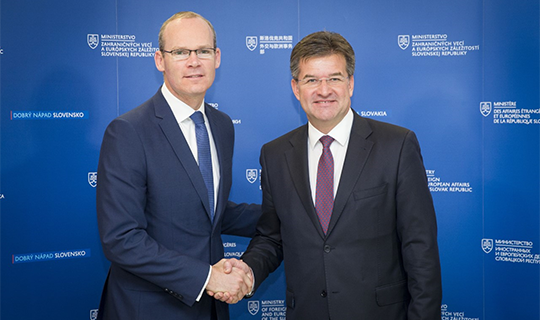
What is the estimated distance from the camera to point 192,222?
2.54m

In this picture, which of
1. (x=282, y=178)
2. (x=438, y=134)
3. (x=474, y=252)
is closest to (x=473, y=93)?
(x=438, y=134)

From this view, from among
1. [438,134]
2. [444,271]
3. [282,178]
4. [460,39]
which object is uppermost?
[460,39]

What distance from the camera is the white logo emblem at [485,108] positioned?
4375 mm

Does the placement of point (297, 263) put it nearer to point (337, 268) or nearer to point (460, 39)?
point (337, 268)

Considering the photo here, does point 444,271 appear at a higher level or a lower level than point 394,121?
lower

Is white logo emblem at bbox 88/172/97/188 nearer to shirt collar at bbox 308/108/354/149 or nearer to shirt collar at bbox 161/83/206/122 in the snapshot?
shirt collar at bbox 161/83/206/122

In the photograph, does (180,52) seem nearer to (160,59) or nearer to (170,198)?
(160,59)

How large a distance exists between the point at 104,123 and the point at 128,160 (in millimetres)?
1933

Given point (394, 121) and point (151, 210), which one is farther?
point (394, 121)

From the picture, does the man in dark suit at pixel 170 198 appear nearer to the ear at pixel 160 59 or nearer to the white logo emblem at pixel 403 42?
the ear at pixel 160 59

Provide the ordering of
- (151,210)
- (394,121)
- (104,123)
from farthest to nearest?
(394,121), (104,123), (151,210)

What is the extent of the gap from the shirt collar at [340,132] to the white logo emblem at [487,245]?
257 cm

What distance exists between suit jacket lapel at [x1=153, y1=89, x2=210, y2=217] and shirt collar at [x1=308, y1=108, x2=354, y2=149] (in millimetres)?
631

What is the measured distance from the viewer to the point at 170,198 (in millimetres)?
2492
